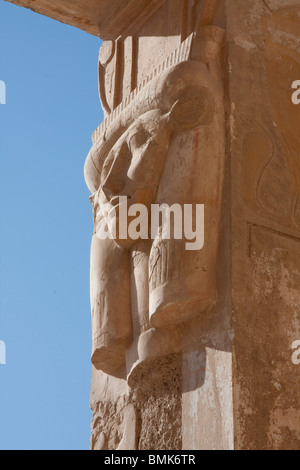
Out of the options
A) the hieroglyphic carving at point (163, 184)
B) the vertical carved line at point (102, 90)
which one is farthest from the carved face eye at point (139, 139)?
the vertical carved line at point (102, 90)

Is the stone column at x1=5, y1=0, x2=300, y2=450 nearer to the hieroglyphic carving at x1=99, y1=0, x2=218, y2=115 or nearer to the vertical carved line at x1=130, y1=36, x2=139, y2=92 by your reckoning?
the hieroglyphic carving at x1=99, y1=0, x2=218, y2=115

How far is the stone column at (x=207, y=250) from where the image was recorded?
4.33 meters

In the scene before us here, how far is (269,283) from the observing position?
4.51 meters

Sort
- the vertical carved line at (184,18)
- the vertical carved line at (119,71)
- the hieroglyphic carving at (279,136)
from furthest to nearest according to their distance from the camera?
the vertical carved line at (119,71) < the vertical carved line at (184,18) < the hieroglyphic carving at (279,136)

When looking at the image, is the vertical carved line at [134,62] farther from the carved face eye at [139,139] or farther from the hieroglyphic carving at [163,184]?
the carved face eye at [139,139]

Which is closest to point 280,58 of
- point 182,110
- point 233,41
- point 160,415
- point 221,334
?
point 233,41

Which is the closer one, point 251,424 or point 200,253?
point 251,424

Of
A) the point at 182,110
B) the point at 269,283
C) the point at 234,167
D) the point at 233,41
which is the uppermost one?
the point at 233,41

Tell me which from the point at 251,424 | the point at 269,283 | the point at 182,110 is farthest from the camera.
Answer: the point at 182,110

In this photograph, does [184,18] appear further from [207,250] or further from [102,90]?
[207,250]

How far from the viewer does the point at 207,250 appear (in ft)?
14.9

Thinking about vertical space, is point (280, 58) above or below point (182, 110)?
above
